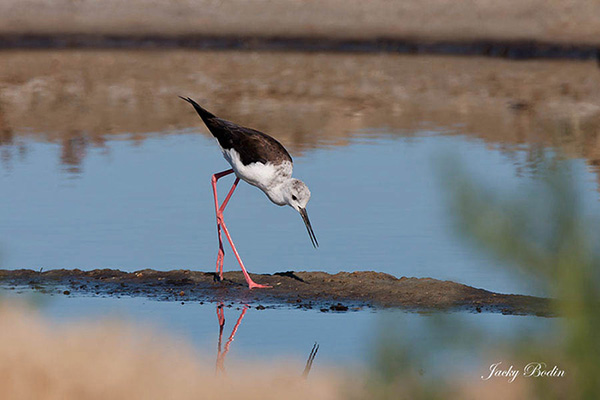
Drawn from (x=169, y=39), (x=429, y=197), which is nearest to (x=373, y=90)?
(x=169, y=39)

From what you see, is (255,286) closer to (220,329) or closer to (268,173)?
(268,173)

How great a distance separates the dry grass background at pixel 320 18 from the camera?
29469mm

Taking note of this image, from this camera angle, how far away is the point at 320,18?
30891 mm

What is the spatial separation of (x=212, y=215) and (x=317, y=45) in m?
18.8

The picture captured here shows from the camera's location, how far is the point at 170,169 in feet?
50.8

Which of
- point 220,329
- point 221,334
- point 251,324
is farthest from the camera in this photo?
point 251,324

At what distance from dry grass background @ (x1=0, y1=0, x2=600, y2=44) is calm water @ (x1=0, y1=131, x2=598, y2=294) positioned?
42.6 ft

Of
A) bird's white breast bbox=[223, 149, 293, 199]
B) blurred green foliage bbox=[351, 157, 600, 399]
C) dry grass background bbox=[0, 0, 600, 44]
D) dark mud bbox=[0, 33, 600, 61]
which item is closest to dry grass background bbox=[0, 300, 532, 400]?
bird's white breast bbox=[223, 149, 293, 199]

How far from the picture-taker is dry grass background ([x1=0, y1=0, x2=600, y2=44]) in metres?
29.5

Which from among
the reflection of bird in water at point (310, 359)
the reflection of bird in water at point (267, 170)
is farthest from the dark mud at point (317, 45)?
the reflection of bird in water at point (310, 359)

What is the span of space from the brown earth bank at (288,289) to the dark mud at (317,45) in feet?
66.2

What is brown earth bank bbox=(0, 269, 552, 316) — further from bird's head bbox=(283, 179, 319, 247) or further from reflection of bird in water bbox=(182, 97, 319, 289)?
bird's head bbox=(283, 179, 319, 247)

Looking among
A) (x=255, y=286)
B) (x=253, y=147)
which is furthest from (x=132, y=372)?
(x=253, y=147)

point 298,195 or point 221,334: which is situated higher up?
point 298,195
